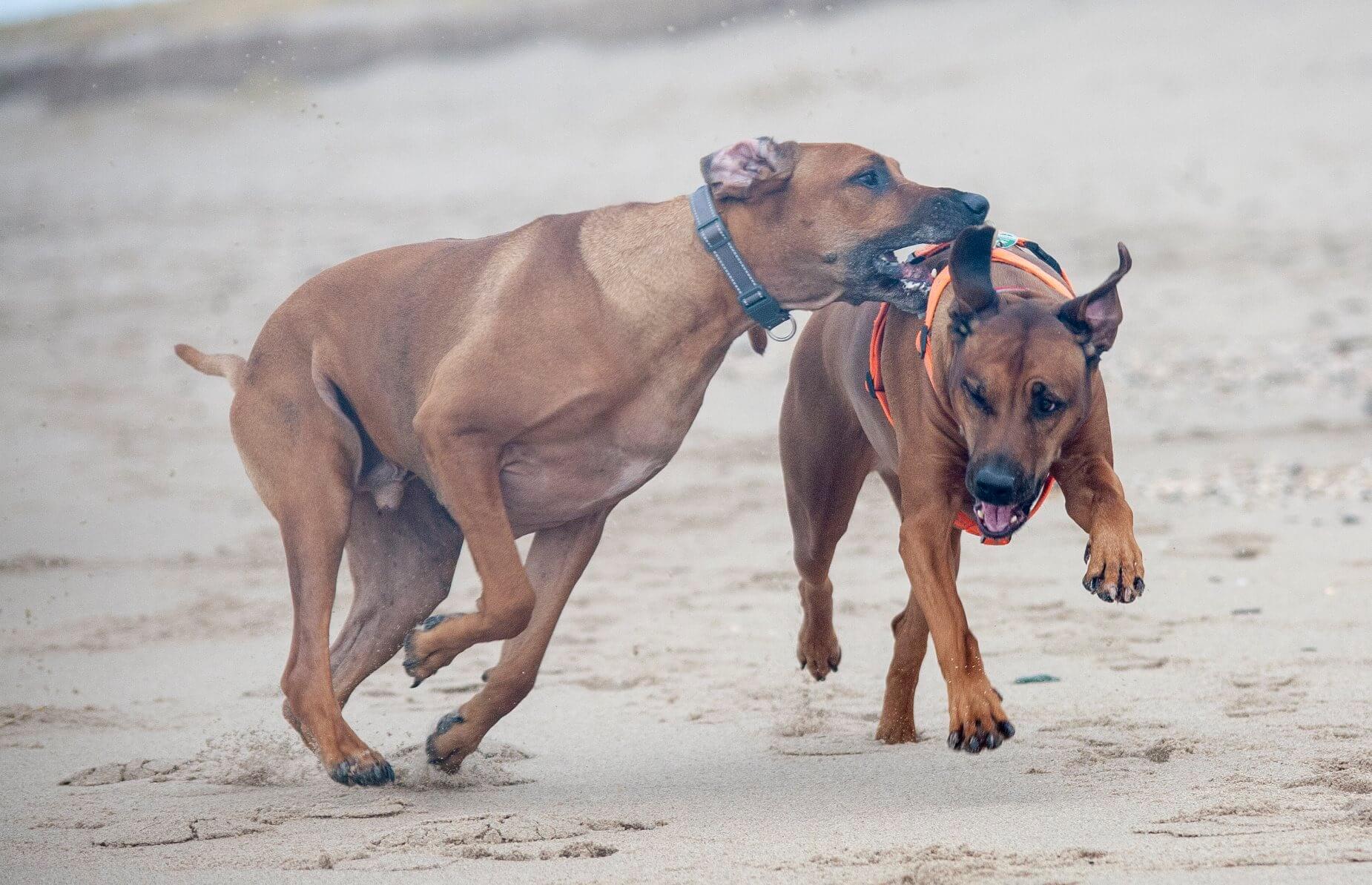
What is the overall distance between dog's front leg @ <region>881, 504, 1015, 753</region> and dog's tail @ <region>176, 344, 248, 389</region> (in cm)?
211

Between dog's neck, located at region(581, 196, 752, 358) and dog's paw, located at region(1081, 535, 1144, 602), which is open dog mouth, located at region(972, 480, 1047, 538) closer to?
dog's paw, located at region(1081, 535, 1144, 602)

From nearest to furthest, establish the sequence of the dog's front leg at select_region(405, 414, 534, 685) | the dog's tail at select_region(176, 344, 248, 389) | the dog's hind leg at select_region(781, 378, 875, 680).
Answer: the dog's front leg at select_region(405, 414, 534, 685) < the dog's tail at select_region(176, 344, 248, 389) < the dog's hind leg at select_region(781, 378, 875, 680)

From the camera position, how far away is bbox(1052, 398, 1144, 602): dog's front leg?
13.7 ft

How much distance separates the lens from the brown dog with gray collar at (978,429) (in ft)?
13.9

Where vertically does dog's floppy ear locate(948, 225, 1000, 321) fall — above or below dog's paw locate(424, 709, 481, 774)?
above

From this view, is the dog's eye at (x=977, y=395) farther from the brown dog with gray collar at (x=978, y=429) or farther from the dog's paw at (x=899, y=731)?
the dog's paw at (x=899, y=731)

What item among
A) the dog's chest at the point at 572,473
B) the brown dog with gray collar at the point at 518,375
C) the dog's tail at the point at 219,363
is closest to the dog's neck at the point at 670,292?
the brown dog with gray collar at the point at 518,375

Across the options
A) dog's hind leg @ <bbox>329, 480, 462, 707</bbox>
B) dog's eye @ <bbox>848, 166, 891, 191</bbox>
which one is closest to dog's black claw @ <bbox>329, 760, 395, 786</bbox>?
dog's hind leg @ <bbox>329, 480, 462, 707</bbox>

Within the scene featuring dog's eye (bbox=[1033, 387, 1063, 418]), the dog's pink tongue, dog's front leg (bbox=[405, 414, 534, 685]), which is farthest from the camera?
dog's front leg (bbox=[405, 414, 534, 685])

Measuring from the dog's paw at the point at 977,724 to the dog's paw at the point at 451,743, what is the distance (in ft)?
4.75

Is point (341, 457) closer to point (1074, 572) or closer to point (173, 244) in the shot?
point (1074, 572)

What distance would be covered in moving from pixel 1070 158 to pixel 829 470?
39.4ft

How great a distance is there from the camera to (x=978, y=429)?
432 centimetres

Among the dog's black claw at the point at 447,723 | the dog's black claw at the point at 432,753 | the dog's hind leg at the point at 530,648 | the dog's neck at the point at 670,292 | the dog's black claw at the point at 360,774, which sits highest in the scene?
the dog's neck at the point at 670,292
